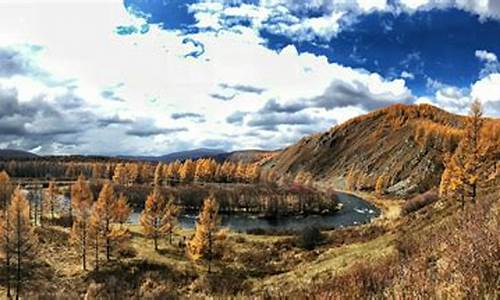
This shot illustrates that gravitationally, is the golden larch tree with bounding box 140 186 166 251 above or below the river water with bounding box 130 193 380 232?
above

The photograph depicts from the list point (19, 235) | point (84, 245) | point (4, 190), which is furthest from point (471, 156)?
point (4, 190)

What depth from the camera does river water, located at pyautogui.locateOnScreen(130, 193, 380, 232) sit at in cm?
11971

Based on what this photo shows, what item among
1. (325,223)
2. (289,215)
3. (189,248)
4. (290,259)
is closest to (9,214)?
(189,248)

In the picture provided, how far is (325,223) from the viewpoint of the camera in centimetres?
12838

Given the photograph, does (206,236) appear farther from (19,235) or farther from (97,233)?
(19,235)

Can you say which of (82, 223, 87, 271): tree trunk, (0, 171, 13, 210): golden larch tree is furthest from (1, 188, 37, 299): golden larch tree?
(0, 171, 13, 210): golden larch tree

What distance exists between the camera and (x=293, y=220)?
13925 cm

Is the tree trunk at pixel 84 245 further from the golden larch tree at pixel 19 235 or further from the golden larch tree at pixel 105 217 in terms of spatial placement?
the golden larch tree at pixel 19 235

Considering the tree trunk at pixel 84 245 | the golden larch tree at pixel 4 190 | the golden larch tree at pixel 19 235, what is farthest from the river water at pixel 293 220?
the golden larch tree at pixel 19 235

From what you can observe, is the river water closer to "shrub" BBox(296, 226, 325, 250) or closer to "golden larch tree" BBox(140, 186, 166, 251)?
"golden larch tree" BBox(140, 186, 166, 251)

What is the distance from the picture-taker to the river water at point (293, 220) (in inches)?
4713

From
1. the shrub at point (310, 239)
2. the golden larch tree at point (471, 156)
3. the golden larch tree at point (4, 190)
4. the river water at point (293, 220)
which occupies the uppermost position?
the golden larch tree at point (471, 156)

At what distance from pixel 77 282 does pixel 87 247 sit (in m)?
11.8

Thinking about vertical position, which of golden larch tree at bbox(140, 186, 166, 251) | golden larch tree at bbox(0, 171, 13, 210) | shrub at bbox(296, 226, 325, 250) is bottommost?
shrub at bbox(296, 226, 325, 250)
